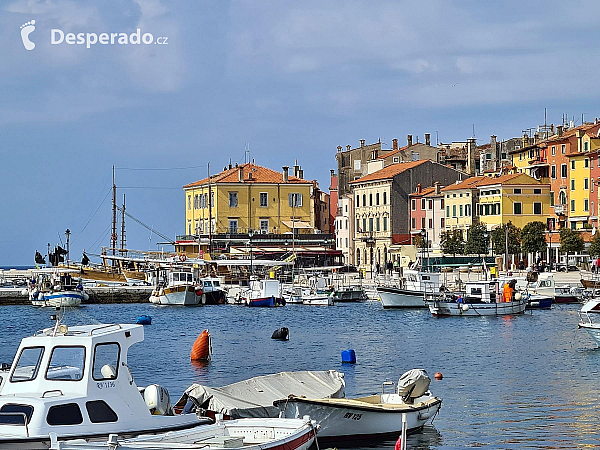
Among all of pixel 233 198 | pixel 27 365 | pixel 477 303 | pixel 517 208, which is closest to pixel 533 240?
pixel 517 208

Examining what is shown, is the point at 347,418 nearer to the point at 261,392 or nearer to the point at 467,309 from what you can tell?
the point at 261,392

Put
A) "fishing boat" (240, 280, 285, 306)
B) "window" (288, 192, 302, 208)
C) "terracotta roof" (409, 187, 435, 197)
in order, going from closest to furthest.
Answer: "fishing boat" (240, 280, 285, 306), "terracotta roof" (409, 187, 435, 197), "window" (288, 192, 302, 208)

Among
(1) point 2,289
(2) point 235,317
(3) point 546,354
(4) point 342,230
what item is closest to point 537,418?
(3) point 546,354

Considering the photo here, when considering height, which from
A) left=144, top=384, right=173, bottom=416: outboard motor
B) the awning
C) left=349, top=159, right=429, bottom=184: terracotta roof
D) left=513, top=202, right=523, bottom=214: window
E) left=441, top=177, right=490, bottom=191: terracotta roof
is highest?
left=349, top=159, right=429, bottom=184: terracotta roof

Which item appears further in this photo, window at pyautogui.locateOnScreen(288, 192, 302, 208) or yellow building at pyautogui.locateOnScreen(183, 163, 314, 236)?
window at pyautogui.locateOnScreen(288, 192, 302, 208)

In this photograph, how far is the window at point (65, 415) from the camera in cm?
1652

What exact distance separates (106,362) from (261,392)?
19.7ft

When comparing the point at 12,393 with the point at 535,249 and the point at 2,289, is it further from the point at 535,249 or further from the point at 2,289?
the point at 535,249

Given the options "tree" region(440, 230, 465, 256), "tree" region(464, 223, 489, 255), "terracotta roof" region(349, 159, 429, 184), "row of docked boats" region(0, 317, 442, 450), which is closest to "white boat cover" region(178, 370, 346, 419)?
"row of docked boats" region(0, 317, 442, 450)

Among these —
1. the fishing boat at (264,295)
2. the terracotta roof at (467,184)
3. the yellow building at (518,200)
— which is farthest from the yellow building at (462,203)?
the fishing boat at (264,295)

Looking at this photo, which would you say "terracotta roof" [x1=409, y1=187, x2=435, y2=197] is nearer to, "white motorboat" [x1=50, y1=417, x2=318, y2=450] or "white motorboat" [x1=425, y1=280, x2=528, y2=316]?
"white motorboat" [x1=425, y1=280, x2=528, y2=316]

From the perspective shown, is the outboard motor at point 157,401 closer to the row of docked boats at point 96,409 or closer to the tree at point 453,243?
the row of docked boats at point 96,409

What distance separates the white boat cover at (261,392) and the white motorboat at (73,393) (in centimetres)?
317

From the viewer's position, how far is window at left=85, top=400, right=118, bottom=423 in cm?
1702
